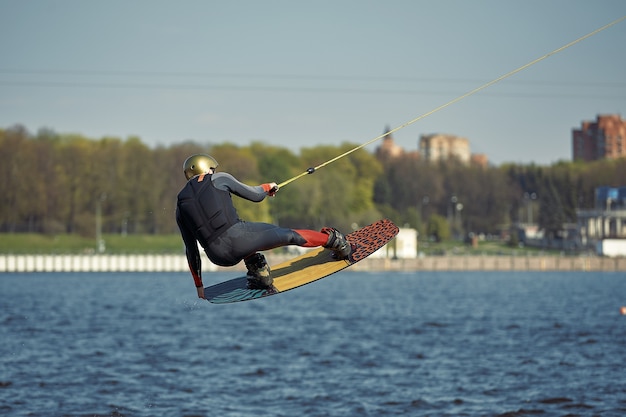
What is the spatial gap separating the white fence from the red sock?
327 feet

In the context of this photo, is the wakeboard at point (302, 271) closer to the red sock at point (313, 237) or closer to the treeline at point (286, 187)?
the red sock at point (313, 237)

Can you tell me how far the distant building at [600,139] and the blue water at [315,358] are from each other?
196 ft

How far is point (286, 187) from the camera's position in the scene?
13750cm

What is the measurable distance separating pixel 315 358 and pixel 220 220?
95.1ft

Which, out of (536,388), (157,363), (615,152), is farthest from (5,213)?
(536,388)

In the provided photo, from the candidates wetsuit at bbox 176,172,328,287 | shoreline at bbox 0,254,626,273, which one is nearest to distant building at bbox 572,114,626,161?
shoreline at bbox 0,254,626,273

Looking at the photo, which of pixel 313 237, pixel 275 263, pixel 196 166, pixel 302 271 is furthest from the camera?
pixel 275 263

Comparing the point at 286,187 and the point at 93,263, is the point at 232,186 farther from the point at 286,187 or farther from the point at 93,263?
the point at 286,187

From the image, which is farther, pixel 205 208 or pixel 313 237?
pixel 313 237

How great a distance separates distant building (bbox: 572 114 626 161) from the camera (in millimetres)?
144125

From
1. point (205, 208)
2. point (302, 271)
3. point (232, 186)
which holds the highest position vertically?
point (232, 186)

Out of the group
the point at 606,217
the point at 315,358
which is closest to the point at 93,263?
the point at 606,217

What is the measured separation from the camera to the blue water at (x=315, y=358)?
102 feet

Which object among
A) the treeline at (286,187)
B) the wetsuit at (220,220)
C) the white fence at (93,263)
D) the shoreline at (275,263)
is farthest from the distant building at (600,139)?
the wetsuit at (220,220)
